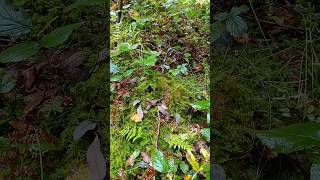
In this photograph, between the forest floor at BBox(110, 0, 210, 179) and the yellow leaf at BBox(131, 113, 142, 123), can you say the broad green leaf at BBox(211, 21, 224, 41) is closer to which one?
the forest floor at BBox(110, 0, 210, 179)

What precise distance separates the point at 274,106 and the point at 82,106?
686 millimetres

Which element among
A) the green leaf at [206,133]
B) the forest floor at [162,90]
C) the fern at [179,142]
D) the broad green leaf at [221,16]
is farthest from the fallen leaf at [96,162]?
the broad green leaf at [221,16]

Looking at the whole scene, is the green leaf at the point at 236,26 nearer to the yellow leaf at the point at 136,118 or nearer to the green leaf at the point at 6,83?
the yellow leaf at the point at 136,118

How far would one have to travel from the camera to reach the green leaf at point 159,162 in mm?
1237

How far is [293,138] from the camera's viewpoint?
924mm

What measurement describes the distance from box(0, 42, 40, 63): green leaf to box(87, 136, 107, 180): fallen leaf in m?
0.37

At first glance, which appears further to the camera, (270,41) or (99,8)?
(99,8)

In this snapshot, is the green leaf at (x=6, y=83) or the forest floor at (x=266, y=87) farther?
the green leaf at (x=6, y=83)

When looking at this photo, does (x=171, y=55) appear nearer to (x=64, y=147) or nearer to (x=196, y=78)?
(x=196, y=78)

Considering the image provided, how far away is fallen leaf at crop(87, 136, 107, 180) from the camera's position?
121 cm

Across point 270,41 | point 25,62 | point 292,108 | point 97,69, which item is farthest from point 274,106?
point 25,62

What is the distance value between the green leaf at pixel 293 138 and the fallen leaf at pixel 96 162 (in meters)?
0.51

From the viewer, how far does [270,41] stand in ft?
5.81

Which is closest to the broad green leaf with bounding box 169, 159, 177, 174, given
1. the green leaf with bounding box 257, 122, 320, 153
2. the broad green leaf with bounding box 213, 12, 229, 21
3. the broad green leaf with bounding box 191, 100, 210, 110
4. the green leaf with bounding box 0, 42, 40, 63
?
the broad green leaf with bounding box 191, 100, 210, 110
